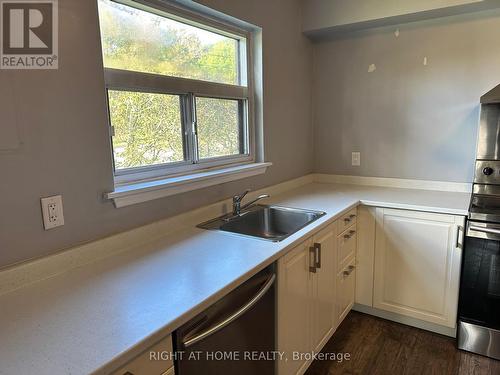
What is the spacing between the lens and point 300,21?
269 centimetres

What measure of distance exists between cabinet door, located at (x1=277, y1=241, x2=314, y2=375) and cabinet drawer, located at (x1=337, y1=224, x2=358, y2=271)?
0.42m

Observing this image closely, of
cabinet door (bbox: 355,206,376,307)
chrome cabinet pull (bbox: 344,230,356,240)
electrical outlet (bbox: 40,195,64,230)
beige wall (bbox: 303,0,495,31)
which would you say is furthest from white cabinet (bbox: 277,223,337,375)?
beige wall (bbox: 303,0,495,31)

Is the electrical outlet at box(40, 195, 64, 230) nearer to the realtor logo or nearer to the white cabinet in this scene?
the realtor logo

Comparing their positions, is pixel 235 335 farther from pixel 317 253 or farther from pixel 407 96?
pixel 407 96

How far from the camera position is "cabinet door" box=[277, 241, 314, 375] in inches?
58.6

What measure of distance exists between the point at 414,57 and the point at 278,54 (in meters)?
1.02

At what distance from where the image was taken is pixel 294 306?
160cm

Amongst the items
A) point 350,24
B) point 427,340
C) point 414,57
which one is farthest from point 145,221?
point 414,57

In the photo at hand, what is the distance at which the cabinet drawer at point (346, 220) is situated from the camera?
204cm

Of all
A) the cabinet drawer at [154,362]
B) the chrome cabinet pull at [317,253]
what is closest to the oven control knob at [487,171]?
the chrome cabinet pull at [317,253]

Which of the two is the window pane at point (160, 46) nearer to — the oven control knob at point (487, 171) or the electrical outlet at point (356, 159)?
the electrical outlet at point (356, 159)

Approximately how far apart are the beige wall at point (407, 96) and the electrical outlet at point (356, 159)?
0.03 meters

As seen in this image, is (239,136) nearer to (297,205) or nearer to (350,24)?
(297,205)

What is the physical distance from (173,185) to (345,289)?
1.35 meters
